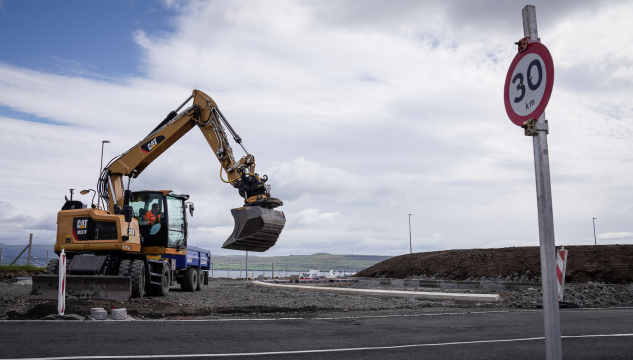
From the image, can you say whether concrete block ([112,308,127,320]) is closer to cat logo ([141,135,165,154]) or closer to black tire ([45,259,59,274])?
black tire ([45,259,59,274])

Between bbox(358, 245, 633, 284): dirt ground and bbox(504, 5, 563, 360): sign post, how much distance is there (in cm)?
1758

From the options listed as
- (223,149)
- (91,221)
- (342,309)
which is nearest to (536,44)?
(342,309)

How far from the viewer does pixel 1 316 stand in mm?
10281

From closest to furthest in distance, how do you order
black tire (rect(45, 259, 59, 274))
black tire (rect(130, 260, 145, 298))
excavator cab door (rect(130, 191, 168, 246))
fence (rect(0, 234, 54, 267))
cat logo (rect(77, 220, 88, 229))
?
1. black tire (rect(130, 260, 145, 298))
2. black tire (rect(45, 259, 59, 274))
3. cat logo (rect(77, 220, 88, 229))
4. excavator cab door (rect(130, 191, 168, 246))
5. fence (rect(0, 234, 54, 267))

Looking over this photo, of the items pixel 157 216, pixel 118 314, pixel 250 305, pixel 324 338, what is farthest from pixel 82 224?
pixel 324 338

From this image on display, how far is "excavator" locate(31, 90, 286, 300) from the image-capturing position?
13.5 m

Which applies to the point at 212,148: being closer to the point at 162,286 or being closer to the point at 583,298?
the point at 162,286

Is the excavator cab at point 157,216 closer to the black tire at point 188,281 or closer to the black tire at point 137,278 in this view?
the black tire at point 137,278

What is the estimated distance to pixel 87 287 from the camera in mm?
14031

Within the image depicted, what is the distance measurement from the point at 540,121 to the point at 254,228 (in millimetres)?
9809

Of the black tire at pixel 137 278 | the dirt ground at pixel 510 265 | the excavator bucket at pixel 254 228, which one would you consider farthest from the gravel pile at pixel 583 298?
the black tire at pixel 137 278

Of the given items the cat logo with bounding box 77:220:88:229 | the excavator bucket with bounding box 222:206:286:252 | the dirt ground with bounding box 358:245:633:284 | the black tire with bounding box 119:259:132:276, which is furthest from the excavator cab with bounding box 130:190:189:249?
the dirt ground with bounding box 358:245:633:284

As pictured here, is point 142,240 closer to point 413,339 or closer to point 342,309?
point 342,309

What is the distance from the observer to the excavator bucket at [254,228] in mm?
12828
